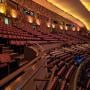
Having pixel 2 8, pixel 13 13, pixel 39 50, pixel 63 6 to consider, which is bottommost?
pixel 39 50

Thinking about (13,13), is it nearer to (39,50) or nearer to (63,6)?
(63,6)

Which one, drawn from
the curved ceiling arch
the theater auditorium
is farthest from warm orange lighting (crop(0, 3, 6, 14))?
the curved ceiling arch

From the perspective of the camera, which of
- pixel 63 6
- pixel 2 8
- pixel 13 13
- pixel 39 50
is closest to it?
pixel 39 50

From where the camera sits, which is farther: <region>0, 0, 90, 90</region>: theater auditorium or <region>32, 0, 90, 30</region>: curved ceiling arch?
<region>32, 0, 90, 30</region>: curved ceiling arch

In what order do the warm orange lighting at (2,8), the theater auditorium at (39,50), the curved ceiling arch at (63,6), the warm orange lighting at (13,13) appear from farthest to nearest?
the curved ceiling arch at (63,6)
the warm orange lighting at (13,13)
the warm orange lighting at (2,8)
the theater auditorium at (39,50)

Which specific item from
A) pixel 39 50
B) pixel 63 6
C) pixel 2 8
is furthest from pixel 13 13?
pixel 39 50

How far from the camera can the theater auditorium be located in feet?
8.43

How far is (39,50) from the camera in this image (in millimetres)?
4586

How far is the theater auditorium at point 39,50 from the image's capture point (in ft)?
8.43

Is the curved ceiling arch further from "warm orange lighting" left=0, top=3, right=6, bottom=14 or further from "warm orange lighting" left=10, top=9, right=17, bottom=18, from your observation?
"warm orange lighting" left=0, top=3, right=6, bottom=14

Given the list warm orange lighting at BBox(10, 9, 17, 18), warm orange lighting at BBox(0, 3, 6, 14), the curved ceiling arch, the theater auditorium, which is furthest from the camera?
the curved ceiling arch

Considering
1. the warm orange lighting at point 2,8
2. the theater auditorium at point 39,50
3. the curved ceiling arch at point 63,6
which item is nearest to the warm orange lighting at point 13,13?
the theater auditorium at point 39,50

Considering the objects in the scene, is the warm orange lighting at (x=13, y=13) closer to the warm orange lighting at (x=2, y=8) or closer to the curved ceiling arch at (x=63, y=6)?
the warm orange lighting at (x=2, y=8)

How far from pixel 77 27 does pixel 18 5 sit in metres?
11.7
